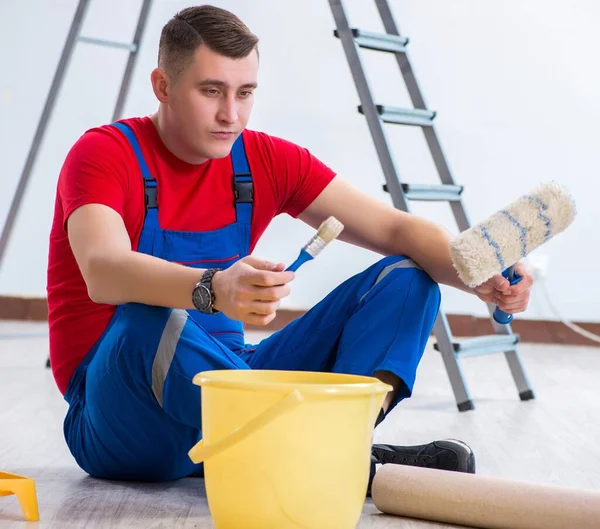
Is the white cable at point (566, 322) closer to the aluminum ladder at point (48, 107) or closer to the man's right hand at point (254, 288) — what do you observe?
the aluminum ladder at point (48, 107)

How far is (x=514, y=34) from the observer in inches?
192

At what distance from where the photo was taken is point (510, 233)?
4.95 feet

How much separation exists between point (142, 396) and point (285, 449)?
0.42 m

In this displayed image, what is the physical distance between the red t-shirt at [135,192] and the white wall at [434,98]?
3047 mm

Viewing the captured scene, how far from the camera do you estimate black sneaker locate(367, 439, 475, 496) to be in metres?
1.63

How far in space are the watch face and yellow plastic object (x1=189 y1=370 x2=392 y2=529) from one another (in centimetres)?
12

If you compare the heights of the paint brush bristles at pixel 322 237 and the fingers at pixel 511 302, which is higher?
the paint brush bristles at pixel 322 237

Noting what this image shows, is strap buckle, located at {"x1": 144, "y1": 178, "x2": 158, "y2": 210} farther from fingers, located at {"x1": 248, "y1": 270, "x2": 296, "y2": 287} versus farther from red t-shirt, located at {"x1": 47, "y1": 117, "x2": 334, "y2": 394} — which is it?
fingers, located at {"x1": 248, "y1": 270, "x2": 296, "y2": 287}

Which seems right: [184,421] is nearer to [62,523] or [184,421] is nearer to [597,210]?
[62,523]

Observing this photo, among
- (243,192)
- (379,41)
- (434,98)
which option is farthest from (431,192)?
(434,98)

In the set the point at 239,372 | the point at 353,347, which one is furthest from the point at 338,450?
the point at 353,347

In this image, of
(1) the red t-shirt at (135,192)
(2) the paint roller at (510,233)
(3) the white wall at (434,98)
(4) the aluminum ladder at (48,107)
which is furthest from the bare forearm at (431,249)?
(3) the white wall at (434,98)

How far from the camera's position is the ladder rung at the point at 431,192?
2.76 m

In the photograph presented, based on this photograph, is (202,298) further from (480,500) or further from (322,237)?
(480,500)
